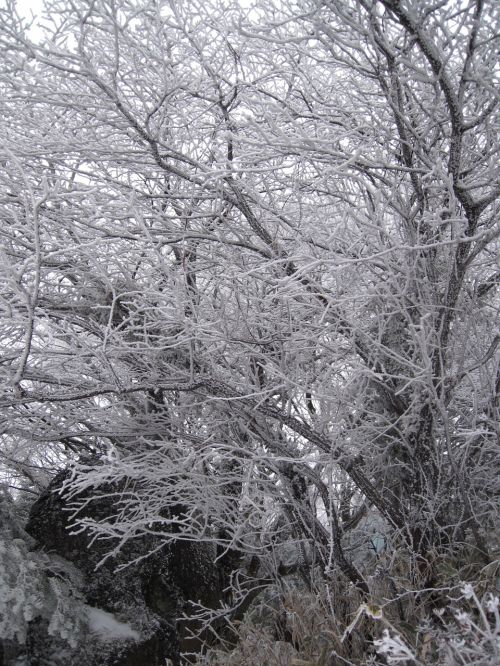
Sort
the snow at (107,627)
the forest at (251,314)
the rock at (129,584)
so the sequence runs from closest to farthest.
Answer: the forest at (251,314)
the rock at (129,584)
the snow at (107,627)

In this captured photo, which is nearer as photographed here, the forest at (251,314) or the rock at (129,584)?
the forest at (251,314)

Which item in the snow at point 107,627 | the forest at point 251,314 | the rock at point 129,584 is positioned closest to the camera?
the forest at point 251,314

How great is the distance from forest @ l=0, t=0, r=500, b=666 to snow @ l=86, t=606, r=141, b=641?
19mm

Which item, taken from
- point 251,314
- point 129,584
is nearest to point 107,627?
point 129,584

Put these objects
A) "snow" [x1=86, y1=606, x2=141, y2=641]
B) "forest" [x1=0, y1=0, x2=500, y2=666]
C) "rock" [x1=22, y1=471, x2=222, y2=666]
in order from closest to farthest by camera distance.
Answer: "forest" [x1=0, y1=0, x2=500, y2=666] < "rock" [x1=22, y1=471, x2=222, y2=666] < "snow" [x1=86, y1=606, x2=141, y2=641]

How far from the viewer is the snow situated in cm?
471

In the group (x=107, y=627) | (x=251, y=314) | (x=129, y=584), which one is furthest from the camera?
(x=129, y=584)

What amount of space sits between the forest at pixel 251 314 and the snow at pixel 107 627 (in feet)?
0.06

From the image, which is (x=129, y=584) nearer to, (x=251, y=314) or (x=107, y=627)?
(x=107, y=627)

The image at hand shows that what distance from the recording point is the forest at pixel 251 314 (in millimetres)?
3266

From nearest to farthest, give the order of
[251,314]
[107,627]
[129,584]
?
[251,314], [107,627], [129,584]

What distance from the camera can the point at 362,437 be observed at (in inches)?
163

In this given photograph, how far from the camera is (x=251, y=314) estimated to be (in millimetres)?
4285

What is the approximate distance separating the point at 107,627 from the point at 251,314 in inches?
111
